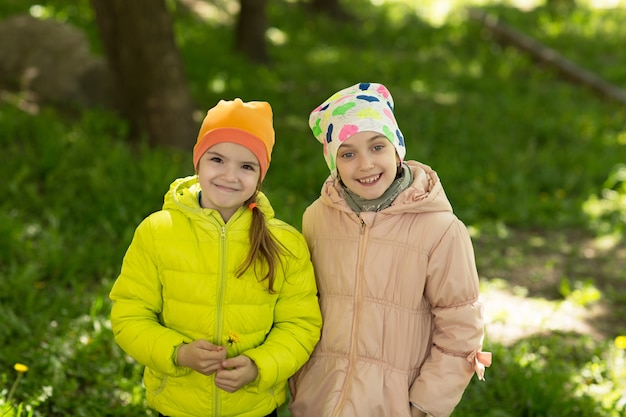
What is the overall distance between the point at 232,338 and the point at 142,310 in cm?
30

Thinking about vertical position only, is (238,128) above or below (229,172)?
above

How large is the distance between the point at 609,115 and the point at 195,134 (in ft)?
16.6

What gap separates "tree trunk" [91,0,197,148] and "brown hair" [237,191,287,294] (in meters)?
4.02

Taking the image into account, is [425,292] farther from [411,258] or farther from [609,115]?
[609,115]

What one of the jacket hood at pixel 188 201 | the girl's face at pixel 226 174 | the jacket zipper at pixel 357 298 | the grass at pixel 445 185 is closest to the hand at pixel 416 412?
the jacket zipper at pixel 357 298

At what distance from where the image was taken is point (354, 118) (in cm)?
255

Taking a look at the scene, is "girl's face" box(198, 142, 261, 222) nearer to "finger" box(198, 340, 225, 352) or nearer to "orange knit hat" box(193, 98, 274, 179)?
"orange knit hat" box(193, 98, 274, 179)

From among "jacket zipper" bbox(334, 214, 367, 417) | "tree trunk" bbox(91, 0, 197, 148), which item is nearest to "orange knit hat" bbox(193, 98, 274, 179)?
"jacket zipper" bbox(334, 214, 367, 417)

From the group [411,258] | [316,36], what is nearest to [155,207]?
[411,258]

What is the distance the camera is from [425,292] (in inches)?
102

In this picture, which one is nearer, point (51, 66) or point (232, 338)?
point (232, 338)

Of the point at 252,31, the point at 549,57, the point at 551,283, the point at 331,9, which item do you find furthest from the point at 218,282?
the point at 331,9

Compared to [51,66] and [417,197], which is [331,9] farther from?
[417,197]

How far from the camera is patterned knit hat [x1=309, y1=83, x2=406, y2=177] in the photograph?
2.55 m
